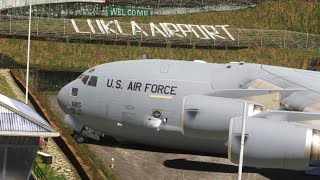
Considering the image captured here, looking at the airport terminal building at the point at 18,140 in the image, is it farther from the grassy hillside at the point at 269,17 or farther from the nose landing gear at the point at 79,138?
the grassy hillside at the point at 269,17

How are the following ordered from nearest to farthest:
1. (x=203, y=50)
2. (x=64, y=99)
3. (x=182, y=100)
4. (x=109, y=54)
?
1. (x=182, y=100)
2. (x=64, y=99)
3. (x=109, y=54)
4. (x=203, y=50)

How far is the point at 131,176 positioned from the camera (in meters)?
28.2

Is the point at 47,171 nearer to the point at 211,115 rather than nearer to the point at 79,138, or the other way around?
the point at 79,138

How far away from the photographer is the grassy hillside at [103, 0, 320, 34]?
67312mm

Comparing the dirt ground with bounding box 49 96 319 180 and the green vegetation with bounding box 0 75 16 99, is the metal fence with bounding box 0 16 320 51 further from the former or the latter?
the dirt ground with bounding box 49 96 319 180

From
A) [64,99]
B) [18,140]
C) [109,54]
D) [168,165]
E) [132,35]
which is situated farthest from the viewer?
[132,35]

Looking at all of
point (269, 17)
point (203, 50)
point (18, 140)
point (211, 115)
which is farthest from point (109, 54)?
point (18, 140)

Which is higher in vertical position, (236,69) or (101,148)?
(236,69)

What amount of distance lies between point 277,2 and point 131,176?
160 feet

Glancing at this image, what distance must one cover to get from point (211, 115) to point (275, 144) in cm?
447

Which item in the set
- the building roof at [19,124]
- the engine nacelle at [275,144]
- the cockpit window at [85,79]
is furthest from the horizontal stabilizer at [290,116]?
the cockpit window at [85,79]

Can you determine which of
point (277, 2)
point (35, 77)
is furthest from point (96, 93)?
point (277, 2)

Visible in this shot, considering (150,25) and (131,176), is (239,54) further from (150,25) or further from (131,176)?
(131,176)

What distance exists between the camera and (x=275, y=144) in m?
20.5
